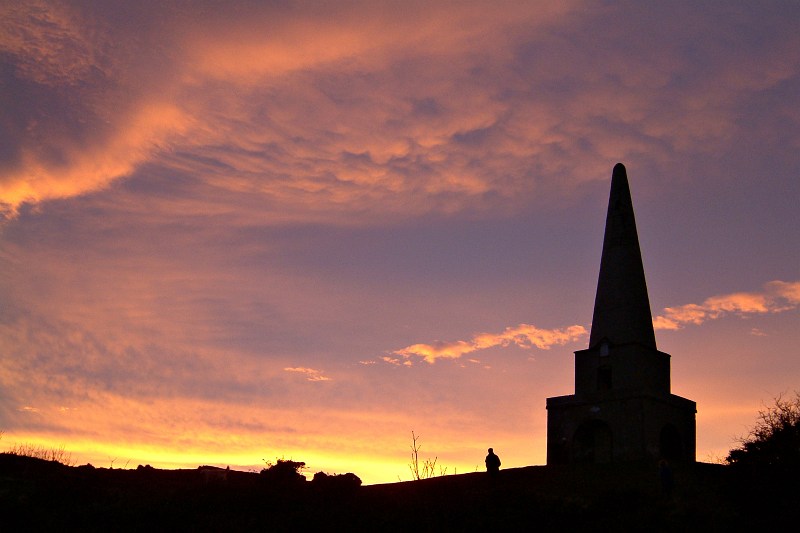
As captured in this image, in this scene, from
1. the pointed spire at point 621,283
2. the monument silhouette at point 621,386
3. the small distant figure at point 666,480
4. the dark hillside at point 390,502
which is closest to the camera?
the dark hillside at point 390,502

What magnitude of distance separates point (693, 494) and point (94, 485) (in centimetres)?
2126

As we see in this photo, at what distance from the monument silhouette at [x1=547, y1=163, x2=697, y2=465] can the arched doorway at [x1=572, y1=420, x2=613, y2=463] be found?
0.04 meters

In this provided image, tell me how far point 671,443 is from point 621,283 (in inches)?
296

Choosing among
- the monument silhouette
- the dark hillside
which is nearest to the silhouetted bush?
the dark hillside

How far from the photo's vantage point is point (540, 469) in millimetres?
35062

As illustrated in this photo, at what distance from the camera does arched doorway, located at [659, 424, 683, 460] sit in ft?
124

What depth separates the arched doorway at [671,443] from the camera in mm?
37906

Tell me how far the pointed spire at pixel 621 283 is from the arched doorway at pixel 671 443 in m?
3.82

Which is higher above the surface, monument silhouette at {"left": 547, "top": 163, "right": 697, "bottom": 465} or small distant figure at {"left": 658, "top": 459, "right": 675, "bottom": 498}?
monument silhouette at {"left": 547, "top": 163, "right": 697, "bottom": 465}

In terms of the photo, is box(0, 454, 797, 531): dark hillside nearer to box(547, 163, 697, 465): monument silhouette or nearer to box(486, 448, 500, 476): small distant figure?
box(486, 448, 500, 476): small distant figure

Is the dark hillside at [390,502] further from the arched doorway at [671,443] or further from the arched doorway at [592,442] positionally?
the arched doorway at [592,442]

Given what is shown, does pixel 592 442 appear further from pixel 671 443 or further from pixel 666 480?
pixel 666 480

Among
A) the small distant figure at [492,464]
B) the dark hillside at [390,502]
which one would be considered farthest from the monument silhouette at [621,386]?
the small distant figure at [492,464]

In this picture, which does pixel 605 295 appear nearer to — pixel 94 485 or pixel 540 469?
pixel 540 469
